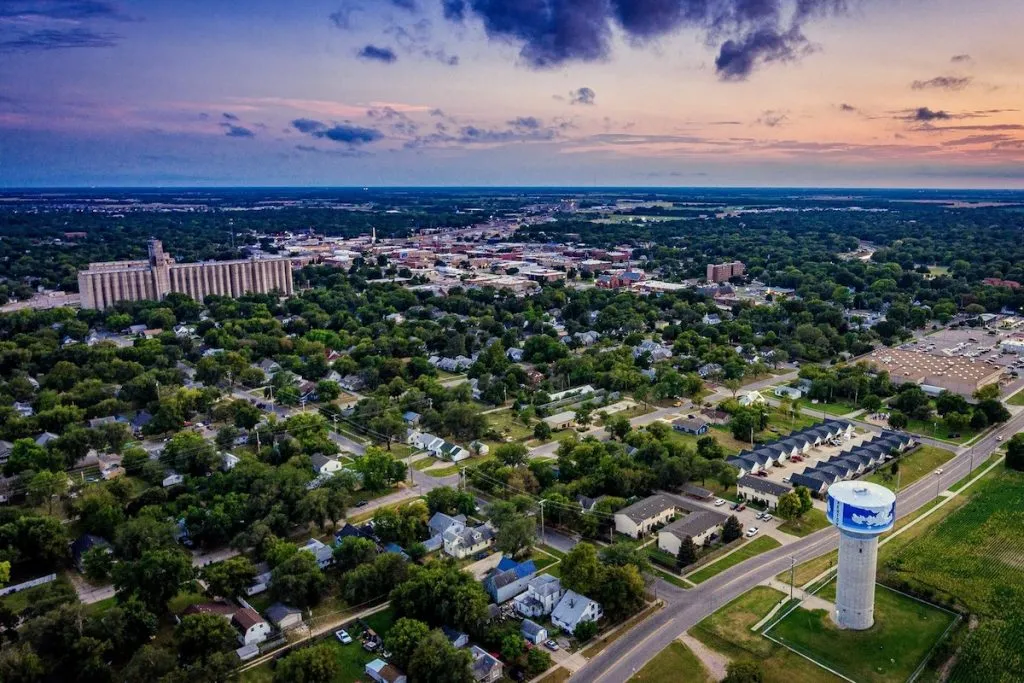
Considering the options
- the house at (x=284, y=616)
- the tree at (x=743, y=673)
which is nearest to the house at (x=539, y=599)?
the tree at (x=743, y=673)

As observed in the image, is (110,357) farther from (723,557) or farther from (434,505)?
(723,557)

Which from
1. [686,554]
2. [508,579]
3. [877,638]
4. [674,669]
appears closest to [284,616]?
[508,579]

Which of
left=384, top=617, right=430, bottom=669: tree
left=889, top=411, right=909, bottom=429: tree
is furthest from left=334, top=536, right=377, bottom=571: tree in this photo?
A: left=889, top=411, right=909, bottom=429: tree

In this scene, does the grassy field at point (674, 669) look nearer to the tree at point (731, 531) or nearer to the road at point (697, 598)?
the road at point (697, 598)

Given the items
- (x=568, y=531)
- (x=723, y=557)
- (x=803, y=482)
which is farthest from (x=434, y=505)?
(x=803, y=482)

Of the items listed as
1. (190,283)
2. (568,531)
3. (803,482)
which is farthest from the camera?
(190,283)

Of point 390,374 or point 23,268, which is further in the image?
point 23,268

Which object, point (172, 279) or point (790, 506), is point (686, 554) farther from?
point (172, 279)
